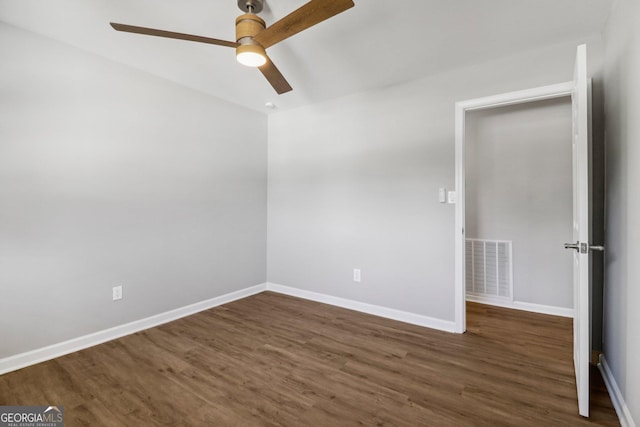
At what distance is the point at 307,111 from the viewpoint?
3670 mm

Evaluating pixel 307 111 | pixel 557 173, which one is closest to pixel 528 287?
pixel 557 173

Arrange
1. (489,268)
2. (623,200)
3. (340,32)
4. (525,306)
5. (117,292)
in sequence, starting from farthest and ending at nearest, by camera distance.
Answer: (489,268)
(525,306)
(117,292)
(340,32)
(623,200)

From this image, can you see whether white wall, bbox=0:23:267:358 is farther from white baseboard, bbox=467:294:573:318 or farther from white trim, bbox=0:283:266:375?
white baseboard, bbox=467:294:573:318

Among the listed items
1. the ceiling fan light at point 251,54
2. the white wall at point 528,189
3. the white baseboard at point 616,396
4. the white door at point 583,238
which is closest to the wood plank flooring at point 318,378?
the white baseboard at point 616,396

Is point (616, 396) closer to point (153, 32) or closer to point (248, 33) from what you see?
point (248, 33)

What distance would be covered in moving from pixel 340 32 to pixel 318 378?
2402 mm

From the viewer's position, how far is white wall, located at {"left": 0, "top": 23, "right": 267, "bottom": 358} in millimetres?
2117

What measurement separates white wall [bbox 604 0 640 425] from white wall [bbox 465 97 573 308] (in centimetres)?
120

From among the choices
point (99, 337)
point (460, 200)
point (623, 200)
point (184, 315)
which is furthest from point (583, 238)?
point (99, 337)

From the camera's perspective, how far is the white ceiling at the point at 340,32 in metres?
1.90

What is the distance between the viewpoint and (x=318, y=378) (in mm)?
1997

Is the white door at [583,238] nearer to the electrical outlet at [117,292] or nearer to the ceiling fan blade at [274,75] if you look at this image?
the ceiling fan blade at [274,75]

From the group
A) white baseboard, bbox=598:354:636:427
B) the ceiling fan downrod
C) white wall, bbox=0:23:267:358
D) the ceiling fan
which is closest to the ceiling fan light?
the ceiling fan

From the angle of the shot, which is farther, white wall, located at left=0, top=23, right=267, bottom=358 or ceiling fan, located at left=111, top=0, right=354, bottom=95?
white wall, located at left=0, top=23, right=267, bottom=358
